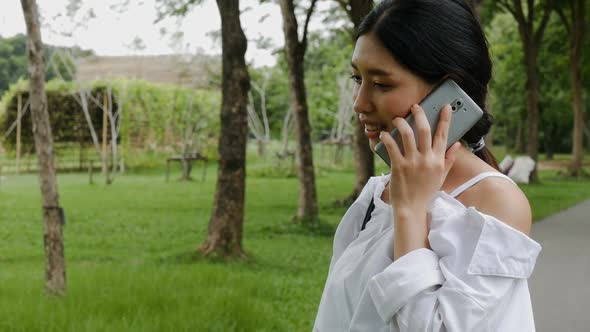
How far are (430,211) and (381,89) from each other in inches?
10.4

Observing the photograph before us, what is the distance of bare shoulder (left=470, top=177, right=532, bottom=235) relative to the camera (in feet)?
4.55

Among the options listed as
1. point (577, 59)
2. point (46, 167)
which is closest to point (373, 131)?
point (46, 167)

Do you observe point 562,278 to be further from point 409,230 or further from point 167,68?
point 167,68

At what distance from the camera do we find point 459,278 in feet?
4.42

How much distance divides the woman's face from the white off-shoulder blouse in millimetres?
189

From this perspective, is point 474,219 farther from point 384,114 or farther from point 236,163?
point 236,163

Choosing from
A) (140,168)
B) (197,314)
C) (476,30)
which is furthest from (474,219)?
(140,168)

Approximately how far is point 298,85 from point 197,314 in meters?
7.22

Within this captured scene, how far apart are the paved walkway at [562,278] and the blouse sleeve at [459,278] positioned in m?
3.90

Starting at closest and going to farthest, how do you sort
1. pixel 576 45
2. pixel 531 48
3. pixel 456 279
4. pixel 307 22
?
pixel 456 279 → pixel 307 22 → pixel 531 48 → pixel 576 45

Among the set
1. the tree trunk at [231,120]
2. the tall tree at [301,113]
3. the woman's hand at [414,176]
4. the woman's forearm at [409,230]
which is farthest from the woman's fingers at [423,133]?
the tall tree at [301,113]

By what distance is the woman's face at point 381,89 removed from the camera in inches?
57.9

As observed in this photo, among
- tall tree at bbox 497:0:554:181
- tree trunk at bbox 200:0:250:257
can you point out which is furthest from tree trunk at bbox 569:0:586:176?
tree trunk at bbox 200:0:250:257

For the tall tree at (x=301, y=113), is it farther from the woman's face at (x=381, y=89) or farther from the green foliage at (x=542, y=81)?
the green foliage at (x=542, y=81)
